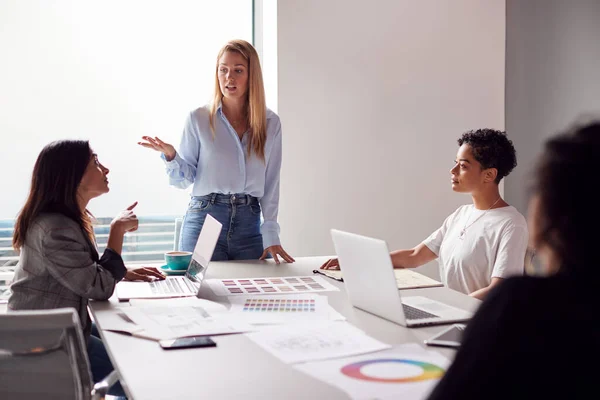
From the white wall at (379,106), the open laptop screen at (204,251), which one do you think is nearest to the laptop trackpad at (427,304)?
the open laptop screen at (204,251)

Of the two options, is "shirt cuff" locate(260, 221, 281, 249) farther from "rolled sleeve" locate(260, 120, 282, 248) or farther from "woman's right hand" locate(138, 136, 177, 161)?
"woman's right hand" locate(138, 136, 177, 161)

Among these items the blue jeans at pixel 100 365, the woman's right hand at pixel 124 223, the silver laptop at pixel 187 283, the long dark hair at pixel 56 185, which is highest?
the long dark hair at pixel 56 185

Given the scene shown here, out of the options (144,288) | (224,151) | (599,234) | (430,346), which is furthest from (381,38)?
(599,234)

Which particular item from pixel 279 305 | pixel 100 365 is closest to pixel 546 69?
pixel 279 305

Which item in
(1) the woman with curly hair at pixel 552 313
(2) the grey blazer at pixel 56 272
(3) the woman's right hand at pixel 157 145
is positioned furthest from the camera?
(3) the woman's right hand at pixel 157 145

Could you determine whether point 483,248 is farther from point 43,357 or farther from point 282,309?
point 43,357

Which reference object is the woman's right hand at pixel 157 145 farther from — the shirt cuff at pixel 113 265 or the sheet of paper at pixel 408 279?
the sheet of paper at pixel 408 279

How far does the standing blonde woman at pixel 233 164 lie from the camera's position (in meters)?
3.04

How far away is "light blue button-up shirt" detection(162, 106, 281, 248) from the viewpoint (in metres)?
3.06

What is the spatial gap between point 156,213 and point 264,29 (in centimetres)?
128

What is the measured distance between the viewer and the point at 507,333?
0.85 meters

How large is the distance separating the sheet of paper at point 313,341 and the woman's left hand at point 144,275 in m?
0.88

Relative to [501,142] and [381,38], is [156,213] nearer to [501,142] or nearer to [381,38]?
[381,38]

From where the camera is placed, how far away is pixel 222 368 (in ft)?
4.94
